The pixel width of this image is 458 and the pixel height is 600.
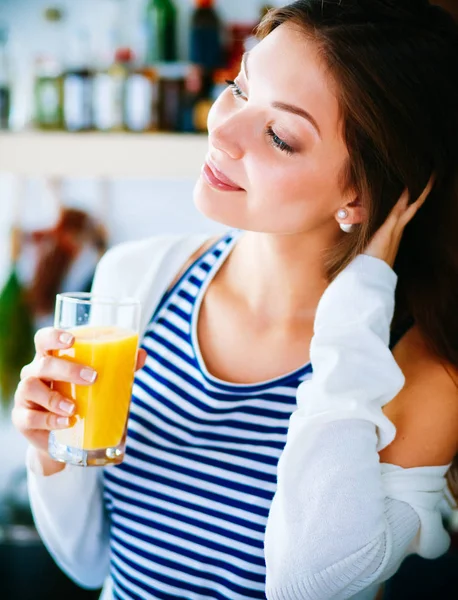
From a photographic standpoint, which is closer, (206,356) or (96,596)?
(206,356)

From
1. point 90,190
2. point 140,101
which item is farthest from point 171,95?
point 90,190

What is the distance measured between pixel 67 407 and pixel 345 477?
443 millimetres

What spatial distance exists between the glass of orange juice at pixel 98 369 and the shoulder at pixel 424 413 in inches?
18.4

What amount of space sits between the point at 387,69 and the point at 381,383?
0.51 metres

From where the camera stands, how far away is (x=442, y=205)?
4.27ft

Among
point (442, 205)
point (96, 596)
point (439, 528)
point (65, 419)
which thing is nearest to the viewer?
point (65, 419)

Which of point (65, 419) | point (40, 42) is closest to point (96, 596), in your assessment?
point (65, 419)

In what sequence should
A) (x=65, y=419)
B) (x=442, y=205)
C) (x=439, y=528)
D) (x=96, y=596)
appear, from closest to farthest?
1. (x=65, y=419)
2. (x=439, y=528)
3. (x=442, y=205)
4. (x=96, y=596)

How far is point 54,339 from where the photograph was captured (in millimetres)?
997

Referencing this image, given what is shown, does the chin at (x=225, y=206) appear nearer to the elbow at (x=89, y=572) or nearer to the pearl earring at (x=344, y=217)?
the pearl earring at (x=344, y=217)

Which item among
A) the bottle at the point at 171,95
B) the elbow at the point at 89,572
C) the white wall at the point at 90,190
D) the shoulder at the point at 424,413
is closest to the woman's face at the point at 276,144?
the shoulder at the point at 424,413

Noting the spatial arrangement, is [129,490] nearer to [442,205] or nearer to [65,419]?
[65,419]

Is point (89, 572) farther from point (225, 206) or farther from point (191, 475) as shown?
point (225, 206)

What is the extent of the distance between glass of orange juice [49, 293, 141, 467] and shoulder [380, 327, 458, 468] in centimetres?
47
